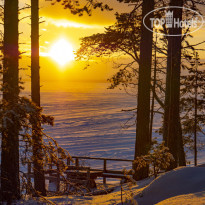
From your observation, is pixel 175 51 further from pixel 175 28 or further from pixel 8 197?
pixel 8 197

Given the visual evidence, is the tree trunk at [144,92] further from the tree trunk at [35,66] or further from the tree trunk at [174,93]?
the tree trunk at [35,66]

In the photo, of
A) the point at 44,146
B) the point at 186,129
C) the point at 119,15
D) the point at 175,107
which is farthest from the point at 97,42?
the point at 186,129

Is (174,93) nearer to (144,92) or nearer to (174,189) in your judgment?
(144,92)

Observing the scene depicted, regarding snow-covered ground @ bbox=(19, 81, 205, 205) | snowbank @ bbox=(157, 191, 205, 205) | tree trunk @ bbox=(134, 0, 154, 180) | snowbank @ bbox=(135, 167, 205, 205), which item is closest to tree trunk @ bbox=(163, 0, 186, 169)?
tree trunk @ bbox=(134, 0, 154, 180)

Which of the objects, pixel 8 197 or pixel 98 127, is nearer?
pixel 8 197

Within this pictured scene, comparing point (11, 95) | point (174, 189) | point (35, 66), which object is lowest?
point (174, 189)

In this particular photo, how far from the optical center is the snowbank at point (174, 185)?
7.21 meters

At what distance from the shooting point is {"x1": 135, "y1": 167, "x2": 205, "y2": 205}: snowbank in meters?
7.21

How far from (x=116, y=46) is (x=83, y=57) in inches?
82.1

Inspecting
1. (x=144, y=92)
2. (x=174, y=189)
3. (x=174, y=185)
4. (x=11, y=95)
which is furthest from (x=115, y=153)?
(x=11, y=95)

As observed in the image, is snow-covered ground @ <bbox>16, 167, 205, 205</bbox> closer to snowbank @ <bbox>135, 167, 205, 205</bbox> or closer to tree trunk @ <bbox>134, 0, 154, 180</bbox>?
snowbank @ <bbox>135, 167, 205, 205</bbox>

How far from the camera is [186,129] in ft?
92.0

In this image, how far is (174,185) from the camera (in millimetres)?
7492

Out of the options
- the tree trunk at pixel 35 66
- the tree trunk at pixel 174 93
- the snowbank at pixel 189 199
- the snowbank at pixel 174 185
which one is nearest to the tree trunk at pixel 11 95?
the snowbank at pixel 174 185
